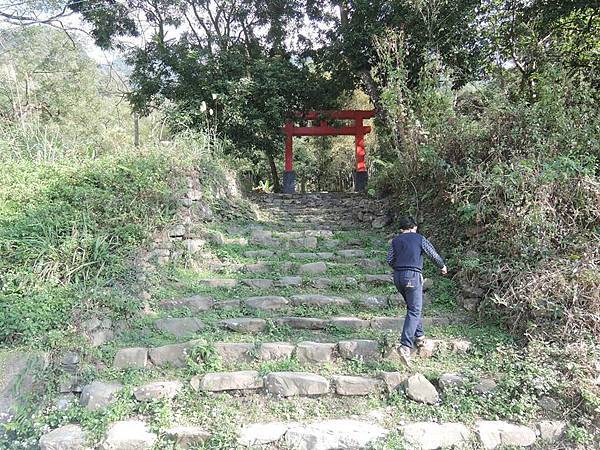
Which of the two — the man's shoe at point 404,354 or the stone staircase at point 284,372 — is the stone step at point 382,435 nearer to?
the stone staircase at point 284,372

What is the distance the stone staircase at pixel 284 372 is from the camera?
274 centimetres

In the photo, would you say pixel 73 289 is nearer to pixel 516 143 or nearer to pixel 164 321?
pixel 164 321

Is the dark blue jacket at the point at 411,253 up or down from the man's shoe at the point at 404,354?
up

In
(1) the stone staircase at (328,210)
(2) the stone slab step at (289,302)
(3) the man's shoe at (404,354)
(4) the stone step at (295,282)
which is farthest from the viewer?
(1) the stone staircase at (328,210)

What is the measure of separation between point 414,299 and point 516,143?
8.51 ft

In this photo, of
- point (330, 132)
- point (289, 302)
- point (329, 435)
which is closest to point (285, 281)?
point (289, 302)

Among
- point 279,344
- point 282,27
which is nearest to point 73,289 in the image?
point 279,344

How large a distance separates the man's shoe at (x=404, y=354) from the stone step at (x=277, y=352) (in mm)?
48

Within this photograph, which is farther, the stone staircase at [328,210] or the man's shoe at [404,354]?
the stone staircase at [328,210]

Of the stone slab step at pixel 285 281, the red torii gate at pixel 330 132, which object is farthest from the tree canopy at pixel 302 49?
the stone slab step at pixel 285 281

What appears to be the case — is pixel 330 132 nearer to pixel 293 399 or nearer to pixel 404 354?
pixel 404 354

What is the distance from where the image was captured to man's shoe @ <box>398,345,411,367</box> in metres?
3.35

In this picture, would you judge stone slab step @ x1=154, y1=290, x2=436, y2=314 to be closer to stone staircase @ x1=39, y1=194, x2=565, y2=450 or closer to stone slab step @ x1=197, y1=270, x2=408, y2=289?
stone staircase @ x1=39, y1=194, x2=565, y2=450

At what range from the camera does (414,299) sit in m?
3.44
